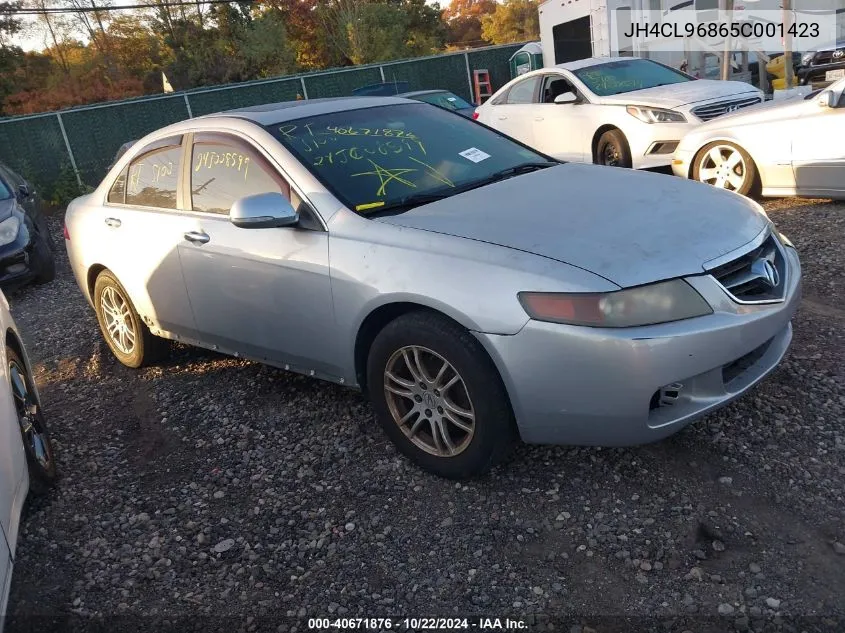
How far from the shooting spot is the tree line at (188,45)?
35688 millimetres

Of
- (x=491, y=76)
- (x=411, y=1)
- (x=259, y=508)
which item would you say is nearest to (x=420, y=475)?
(x=259, y=508)

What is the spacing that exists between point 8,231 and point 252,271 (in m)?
5.75

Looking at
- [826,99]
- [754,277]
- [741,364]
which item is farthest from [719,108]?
[741,364]

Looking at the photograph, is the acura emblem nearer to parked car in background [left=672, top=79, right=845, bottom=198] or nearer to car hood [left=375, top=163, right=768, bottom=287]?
car hood [left=375, top=163, right=768, bottom=287]

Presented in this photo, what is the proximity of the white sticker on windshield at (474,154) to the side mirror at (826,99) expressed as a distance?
389 cm

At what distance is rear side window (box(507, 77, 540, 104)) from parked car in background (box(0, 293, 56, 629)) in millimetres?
7820

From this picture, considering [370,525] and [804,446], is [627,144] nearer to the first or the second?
[804,446]

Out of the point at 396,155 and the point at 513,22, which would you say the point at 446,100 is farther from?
the point at 513,22

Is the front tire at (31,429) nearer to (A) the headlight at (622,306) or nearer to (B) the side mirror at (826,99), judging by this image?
(A) the headlight at (622,306)

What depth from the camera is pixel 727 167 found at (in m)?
7.20

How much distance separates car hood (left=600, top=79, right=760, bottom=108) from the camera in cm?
848

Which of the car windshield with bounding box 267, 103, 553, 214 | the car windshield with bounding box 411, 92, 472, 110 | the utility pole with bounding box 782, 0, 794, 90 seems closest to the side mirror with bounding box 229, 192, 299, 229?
the car windshield with bounding box 267, 103, 553, 214

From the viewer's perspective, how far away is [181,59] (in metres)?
39.1

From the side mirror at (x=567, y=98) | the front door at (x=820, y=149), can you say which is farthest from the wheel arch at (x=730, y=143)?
the side mirror at (x=567, y=98)
